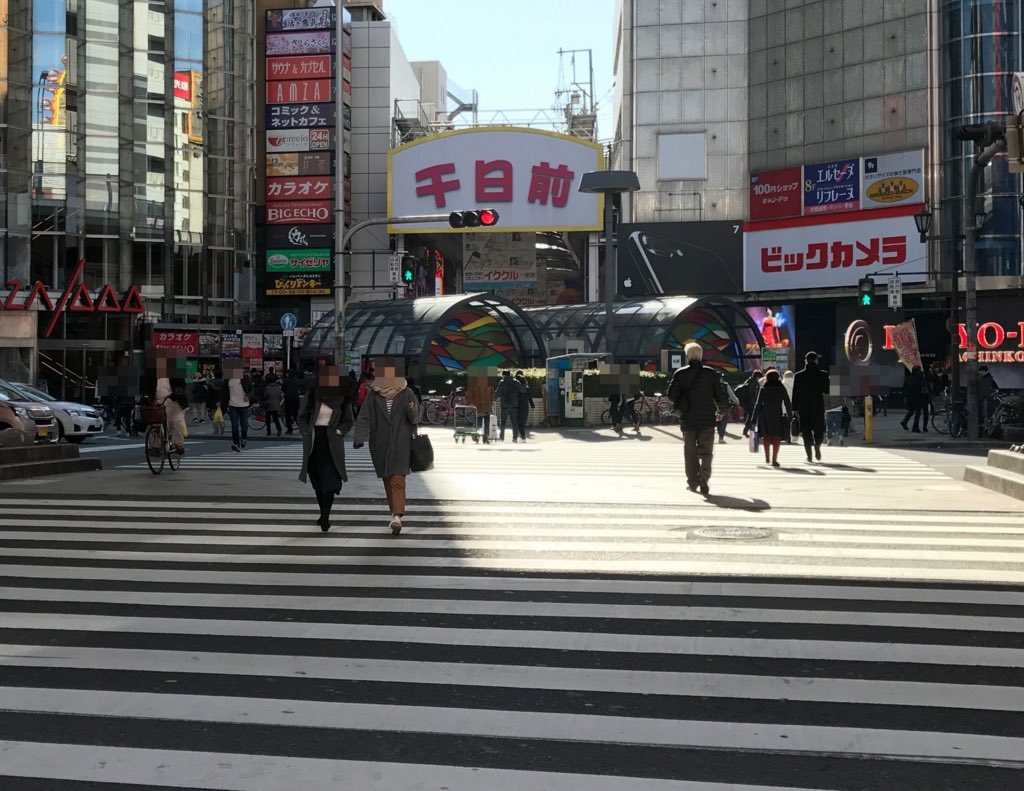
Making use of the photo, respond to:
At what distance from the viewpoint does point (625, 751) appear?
4898mm

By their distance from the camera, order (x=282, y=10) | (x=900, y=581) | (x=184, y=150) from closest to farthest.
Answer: (x=900, y=581)
(x=184, y=150)
(x=282, y=10)

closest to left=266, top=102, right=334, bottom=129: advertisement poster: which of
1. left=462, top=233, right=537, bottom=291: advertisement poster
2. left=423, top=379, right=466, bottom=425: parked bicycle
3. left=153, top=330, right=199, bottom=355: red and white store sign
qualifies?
left=462, top=233, right=537, bottom=291: advertisement poster

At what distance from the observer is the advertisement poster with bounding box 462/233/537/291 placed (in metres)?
71.1

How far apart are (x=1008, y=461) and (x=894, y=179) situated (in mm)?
40847

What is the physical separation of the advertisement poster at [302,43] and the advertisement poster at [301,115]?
114 inches

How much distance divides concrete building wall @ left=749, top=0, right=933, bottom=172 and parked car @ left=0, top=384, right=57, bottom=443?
39.3 m

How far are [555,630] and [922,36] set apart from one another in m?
52.0

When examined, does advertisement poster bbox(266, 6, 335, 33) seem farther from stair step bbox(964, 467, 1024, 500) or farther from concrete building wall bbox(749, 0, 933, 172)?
stair step bbox(964, 467, 1024, 500)

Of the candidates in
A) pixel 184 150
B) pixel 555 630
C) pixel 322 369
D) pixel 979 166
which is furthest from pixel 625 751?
pixel 184 150

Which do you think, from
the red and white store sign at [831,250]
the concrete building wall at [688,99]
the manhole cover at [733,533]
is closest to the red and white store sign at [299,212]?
the concrete building wall at [688,99]

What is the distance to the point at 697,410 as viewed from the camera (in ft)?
49.1

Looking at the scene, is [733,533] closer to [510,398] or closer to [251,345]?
[510,398]

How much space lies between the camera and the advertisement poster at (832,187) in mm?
55438

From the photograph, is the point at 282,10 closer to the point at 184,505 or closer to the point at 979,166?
the point at 979,166
